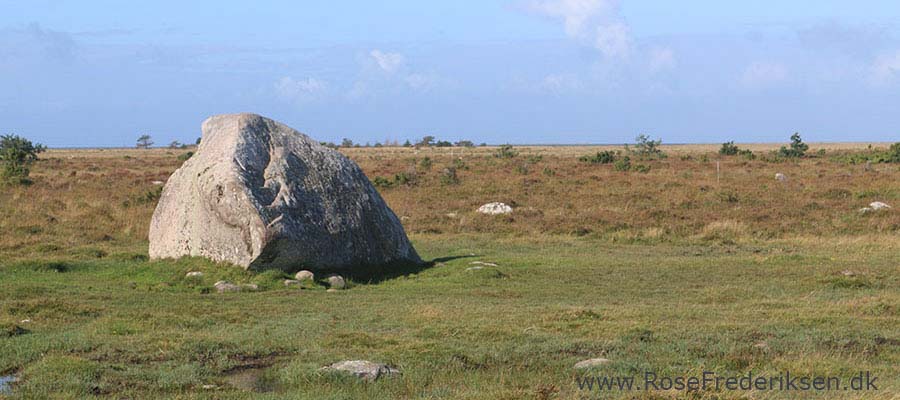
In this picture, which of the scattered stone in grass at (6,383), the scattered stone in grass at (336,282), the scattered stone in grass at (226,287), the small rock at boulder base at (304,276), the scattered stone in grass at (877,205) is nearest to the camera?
the scattered stone in grass at (6,383)

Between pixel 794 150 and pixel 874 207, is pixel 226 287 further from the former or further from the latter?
pixel 794 150

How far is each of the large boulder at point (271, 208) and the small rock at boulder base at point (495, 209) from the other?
382 inches

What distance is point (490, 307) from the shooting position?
15977mm

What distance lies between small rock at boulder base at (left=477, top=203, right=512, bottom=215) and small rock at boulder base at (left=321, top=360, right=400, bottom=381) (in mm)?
21510

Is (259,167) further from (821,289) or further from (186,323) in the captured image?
(821,289)

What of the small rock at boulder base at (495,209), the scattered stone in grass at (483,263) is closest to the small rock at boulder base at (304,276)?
the scattered stone in grass at (483,263)

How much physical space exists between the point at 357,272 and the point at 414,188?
20914 mm

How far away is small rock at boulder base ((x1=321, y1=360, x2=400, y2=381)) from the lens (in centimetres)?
1048

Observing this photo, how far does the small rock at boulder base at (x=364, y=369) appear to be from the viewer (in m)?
10.5

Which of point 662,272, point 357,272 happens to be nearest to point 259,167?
point 357,272

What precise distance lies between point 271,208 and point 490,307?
6.17 m

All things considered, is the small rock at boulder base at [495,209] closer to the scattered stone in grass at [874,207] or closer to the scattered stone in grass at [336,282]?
the scattered stone in grass at [874,207]

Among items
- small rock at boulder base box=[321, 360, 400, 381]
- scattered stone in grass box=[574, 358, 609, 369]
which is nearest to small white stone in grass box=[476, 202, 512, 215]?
scattered stone in grass box=[574, 358, 609, 369]

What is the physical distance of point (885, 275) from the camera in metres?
19.6
